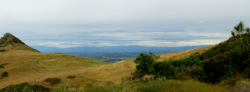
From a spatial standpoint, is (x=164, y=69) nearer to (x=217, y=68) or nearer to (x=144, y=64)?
(x=144, y=64)

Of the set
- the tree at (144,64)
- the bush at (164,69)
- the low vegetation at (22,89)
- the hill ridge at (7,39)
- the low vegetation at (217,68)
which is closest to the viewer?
the low vegetation at (22,89)

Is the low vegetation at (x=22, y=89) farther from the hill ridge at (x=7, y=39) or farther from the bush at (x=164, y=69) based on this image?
the hill ridge at (x=7, y=39)

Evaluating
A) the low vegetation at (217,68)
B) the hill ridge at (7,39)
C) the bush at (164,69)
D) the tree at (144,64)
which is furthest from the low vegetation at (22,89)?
the hill ridge at (7,39)

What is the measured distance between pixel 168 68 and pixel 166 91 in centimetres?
985

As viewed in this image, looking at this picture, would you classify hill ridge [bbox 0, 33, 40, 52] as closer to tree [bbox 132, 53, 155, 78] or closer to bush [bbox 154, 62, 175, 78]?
tree [bbox 132, 53, 155, 78]

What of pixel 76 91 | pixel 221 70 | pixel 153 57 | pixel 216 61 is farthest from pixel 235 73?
pixel 76 91

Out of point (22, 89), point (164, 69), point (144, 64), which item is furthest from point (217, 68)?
point (22, 89)

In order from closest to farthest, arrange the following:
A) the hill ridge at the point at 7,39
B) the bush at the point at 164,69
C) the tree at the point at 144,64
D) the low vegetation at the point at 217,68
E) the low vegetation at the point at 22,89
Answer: the low vegetation at the point at 22,89 → the low vegetation at the point at 217,68 → the bush at the point at 164,69 → the tree at the point at 144,64 → the hill ridge at the point at 7,39

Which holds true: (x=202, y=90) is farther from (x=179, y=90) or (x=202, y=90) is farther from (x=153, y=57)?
(x=153, y=57)

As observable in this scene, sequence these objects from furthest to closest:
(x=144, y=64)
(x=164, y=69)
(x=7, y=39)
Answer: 1. (x=7, y=39)
2. (x=144, y=64)
3. (x=164, y=69)

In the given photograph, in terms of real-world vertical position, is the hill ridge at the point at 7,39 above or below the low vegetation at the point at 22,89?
above

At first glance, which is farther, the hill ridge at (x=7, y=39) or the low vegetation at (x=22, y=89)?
the hill ridge at (x=7, y=39)

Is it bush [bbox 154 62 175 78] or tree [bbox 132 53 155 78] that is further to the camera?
tree [bbox 132 53 155 78]

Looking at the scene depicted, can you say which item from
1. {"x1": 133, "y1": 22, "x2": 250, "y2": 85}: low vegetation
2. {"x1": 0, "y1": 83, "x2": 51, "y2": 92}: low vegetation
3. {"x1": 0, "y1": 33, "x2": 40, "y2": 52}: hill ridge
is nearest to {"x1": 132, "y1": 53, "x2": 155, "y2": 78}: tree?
{"x1": 133, "y1": 22, "x2": 250, "y2": 85}: low vegetation
